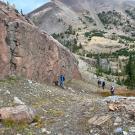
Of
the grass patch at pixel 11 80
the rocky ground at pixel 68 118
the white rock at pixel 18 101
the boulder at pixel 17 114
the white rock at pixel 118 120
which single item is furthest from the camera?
the grass patch at pixel 11 80

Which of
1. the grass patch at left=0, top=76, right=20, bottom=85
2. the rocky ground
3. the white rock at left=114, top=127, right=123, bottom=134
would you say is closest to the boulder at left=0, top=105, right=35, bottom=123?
the rocky ground

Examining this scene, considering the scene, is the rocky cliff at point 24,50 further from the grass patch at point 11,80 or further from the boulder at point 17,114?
the boulder at point 17,114

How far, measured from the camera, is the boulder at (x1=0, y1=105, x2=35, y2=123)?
77.5 ft

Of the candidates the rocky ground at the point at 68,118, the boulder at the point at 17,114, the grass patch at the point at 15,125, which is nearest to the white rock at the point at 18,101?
the rocky ground at the point at 68,118

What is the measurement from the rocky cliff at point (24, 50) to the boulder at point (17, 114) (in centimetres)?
1325

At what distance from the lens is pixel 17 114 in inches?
937

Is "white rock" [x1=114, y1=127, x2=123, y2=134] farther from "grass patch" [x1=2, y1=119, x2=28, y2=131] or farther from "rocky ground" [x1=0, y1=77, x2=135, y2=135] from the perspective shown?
"grass patch" [x1=2, y1=119, x2=28, y2=131]

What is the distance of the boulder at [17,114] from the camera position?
930 inches

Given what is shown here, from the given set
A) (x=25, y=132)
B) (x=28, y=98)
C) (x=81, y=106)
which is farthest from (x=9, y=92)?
(x=25, y=132)

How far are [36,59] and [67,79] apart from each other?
13057mm

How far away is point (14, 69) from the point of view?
40062 mm

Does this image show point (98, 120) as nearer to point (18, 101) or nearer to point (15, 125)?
point (15, 125)

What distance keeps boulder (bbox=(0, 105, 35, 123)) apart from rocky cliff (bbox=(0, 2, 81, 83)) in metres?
13.3

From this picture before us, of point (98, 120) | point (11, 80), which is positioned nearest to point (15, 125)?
point (98, 120)
